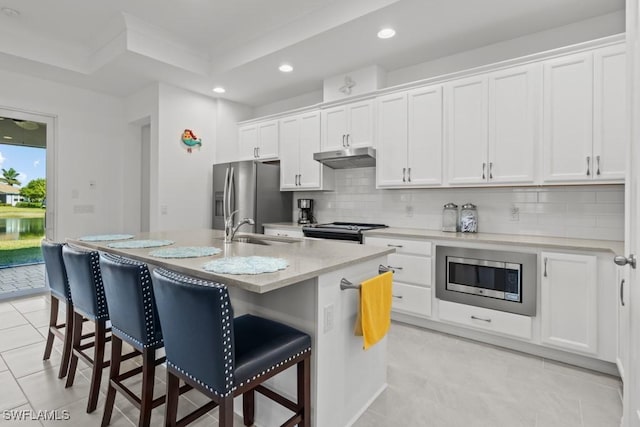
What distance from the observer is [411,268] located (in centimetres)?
308

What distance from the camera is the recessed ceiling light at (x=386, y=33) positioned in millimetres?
2984

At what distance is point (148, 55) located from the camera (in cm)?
348

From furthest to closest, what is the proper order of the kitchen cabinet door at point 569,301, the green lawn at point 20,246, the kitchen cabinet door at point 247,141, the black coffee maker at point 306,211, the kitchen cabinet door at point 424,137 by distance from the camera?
the kitchen cabinet door at point 247,141 < the black coffee maker at point 306,211 < the green lawn at point 20,246 < the kitchen cabinet door at point 424,137 < the kitchen cabinet door at point 569,301

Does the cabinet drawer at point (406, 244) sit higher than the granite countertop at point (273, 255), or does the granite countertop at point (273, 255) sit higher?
the granite countertop at point (273, 255)

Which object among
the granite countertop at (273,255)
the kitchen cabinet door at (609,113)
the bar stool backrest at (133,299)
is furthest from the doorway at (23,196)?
the kitchen cabinet door at (609,113)

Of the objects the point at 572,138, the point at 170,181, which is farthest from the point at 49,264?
the point at 572,138

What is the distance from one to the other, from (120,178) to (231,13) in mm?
3053

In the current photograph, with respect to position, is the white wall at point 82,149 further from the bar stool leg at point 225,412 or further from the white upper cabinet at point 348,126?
the bar stool leg at point 225,412

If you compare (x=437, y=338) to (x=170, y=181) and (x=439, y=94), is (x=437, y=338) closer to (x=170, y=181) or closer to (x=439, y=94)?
(x=439, y=94)

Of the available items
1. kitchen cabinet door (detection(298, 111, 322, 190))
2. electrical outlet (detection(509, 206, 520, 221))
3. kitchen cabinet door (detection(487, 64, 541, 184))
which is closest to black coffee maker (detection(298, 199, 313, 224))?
kitchen cabinet door (detection(298, 111, 322, 190))

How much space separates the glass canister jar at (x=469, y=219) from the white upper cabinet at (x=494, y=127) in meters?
0.34

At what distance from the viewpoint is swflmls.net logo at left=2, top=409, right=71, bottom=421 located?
5.85 ft

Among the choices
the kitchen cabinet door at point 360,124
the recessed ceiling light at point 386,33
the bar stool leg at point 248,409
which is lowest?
the bar stool leg at point 248,409

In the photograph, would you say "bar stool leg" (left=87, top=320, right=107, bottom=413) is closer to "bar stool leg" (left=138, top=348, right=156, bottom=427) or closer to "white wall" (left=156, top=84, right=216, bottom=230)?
"bar stool leg" (left=138, top=348, right=156, bottom=427)
